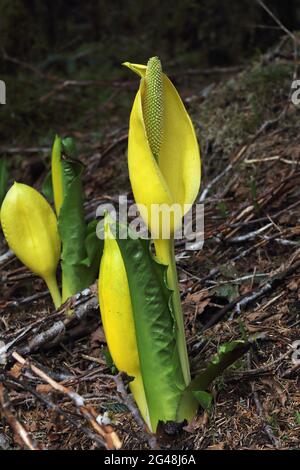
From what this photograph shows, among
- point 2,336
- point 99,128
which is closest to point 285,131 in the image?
point 99,128

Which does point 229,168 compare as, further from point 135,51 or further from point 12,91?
point 135,51

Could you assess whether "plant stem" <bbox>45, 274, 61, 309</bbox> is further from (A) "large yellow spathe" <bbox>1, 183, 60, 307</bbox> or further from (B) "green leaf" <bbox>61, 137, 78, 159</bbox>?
(B) "green leaf" <bbox>61, 137, 78, 159</bbox>

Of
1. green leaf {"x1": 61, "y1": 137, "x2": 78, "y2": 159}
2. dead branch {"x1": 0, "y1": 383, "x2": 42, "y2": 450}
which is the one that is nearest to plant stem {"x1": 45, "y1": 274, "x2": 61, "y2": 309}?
green leaf {"x1": 61, "y1": 137, "x2": 78, "y2": 159}

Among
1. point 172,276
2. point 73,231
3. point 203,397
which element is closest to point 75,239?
point 73,231

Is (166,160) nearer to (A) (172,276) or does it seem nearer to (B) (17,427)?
(A) (172,276)

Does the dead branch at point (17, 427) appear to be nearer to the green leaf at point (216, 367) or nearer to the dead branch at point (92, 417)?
the dead branch at point (92, 417)
